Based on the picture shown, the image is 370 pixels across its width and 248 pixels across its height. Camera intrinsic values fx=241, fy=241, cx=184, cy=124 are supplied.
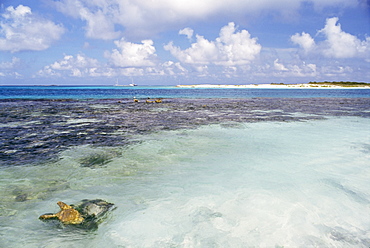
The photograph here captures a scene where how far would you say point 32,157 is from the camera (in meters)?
9.23

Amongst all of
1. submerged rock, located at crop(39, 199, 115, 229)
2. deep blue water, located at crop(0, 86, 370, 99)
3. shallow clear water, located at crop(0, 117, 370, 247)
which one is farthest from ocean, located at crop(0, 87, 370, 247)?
deep blue water, located at crop(0, 86, 370, 99)

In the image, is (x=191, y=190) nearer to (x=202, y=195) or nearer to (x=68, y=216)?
(x=202, y=195)

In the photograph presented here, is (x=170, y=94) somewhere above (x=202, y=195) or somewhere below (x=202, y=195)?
above

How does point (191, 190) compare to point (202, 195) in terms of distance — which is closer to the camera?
point (202, 195)

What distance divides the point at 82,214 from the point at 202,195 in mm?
2884

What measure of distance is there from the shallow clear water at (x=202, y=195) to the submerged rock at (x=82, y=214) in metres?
0.20

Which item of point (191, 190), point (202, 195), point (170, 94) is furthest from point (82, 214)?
point (170, 94)

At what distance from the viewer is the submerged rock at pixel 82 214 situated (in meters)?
4.94

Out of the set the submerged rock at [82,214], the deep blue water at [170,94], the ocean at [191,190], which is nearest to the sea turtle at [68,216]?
the submerged rock at [82,214]

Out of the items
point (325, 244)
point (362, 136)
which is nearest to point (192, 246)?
point (325, 244)

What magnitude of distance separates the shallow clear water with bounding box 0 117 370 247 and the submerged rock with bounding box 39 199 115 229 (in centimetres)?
20

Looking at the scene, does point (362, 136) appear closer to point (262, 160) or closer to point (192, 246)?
point (262, 160)

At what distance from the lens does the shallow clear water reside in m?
4.59

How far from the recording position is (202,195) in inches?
248
